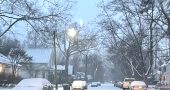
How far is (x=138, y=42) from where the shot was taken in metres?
65.6

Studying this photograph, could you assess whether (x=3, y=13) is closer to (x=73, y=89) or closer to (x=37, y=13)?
(x=37, y=13)

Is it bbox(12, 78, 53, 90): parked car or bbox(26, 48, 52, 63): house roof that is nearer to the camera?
bbox(12, 78, 53, 90): parked car

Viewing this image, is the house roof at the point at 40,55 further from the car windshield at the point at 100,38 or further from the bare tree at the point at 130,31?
the bare tree at the point at 130,31

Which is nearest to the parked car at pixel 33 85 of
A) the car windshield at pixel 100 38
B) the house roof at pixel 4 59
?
the car windshield at pixel 100 38

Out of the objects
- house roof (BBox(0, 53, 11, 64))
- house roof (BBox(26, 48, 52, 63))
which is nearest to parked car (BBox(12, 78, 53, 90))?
house roof (BBox(0, 53, 11, 64))

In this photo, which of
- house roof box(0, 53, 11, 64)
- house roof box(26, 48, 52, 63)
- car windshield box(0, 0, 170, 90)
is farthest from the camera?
house roof box(26, 48, 52, 63)

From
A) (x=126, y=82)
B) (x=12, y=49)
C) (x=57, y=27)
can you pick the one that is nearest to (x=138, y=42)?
(x=126, y=82)

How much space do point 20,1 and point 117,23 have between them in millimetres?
42708

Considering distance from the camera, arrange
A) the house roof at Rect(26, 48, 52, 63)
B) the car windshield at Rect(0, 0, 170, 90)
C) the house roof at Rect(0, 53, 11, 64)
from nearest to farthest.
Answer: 1. the car windshield at Rect(0, 0, 170, 90)
2. the house roof at Rect(0, 53, 11, 64)
3. the house roof at Rect(26, 48, 52, 63)

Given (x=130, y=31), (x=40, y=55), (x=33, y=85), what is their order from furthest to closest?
(x=40, y=55)
(x=130, y=31)
(x=33, y=85)

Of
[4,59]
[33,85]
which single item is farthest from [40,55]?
[33,85]

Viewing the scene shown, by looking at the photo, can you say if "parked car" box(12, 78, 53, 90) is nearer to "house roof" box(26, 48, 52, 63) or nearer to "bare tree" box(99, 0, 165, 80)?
"bare tree" box(99, 0, 165, 80)

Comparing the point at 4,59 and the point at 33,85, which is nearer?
the point at 33,85

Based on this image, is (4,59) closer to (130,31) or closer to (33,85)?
(130,31)
